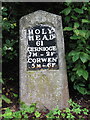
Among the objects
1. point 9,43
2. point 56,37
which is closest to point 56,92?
point 56,37

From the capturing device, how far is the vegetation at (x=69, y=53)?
134 inches

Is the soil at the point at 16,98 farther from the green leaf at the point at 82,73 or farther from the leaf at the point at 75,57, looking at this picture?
the leaf at the point at 75,57

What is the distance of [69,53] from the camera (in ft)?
12.0

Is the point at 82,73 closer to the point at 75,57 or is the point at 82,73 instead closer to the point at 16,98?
the point at 75,57

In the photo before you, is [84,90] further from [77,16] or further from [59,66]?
[77,16]

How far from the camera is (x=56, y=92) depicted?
12.1 ft

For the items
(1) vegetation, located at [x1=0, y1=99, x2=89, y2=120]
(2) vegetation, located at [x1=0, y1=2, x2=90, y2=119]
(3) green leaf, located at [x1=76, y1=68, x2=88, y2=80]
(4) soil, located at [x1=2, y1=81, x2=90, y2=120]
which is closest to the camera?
(1) vegetation, located at [x1=0, y1=99, x2=89, y2=120]

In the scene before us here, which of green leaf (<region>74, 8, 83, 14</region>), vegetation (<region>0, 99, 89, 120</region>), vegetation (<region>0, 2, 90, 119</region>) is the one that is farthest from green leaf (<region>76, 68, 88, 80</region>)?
green leaf (<region>74, 8, 83, 14</region>)

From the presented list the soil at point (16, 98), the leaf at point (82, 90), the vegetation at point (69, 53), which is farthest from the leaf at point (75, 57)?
the soil at point (16, 98)

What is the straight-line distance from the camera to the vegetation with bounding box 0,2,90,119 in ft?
11.2

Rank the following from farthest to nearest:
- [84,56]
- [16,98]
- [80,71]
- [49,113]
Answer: [16,98] < [80,71] < [84,56] < [49,113]

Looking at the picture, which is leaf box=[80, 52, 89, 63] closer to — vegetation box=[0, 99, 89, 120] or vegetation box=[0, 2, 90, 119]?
vegetation box=[0, 2, 90, 119]

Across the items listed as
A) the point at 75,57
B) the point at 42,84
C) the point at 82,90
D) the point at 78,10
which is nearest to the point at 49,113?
the point at 42,84

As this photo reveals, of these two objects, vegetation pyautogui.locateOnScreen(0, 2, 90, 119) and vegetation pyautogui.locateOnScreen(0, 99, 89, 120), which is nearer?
vegetation pyautogui.locateOnScreen(0, 99, 89, 120)
